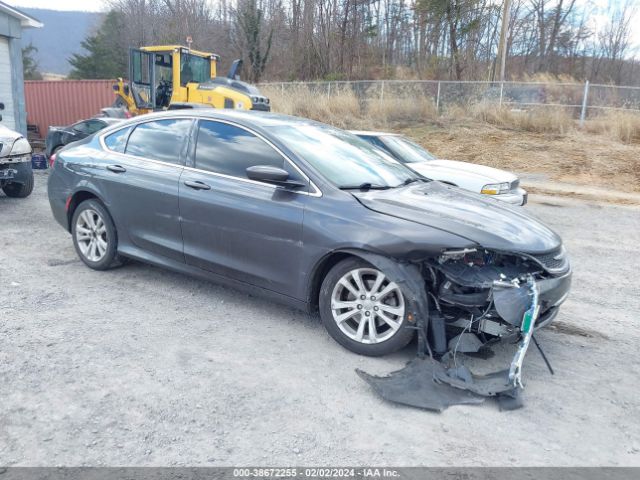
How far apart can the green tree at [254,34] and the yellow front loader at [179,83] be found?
54.9 ft

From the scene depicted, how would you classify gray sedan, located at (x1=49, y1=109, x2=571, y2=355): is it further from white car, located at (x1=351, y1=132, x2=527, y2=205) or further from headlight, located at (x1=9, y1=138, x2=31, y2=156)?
headlight, located at (x1=9, y1=138, x2=31, y2=156)

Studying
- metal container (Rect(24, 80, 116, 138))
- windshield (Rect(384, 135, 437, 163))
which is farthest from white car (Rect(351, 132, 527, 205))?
metal container (Rect(24, 80, 116, 138))

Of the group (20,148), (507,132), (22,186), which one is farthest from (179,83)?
(507,132)

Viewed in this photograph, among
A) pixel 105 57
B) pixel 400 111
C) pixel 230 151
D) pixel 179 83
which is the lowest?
pixel 230 151

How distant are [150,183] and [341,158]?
5.72ft

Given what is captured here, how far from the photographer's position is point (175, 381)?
353 cm

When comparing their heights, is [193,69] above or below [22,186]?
above

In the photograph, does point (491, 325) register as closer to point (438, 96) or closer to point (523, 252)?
point (523, 252)

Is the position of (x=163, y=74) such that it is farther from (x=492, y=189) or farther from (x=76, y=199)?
(x=76, y=199)

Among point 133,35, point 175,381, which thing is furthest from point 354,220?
point 133,35

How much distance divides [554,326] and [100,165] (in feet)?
14.6

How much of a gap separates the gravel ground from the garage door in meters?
11.5

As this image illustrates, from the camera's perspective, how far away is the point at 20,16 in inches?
585

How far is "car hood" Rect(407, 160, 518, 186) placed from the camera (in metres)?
8.41
